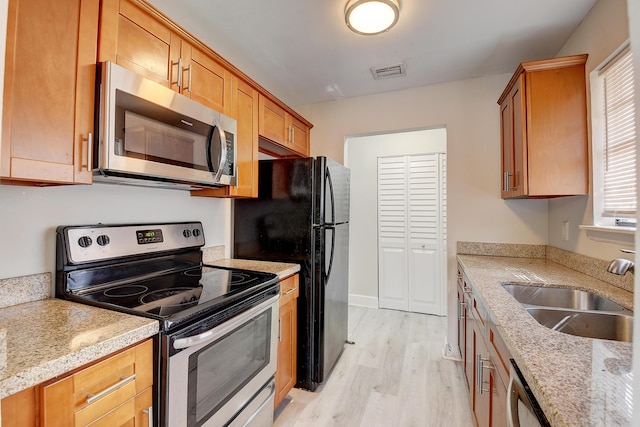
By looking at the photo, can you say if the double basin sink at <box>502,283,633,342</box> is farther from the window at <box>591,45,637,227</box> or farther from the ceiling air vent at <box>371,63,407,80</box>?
the ceiling air vent at <box>371,63,407,80</box>

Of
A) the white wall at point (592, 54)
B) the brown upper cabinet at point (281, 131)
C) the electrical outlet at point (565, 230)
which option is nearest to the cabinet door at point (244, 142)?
the brown upper cabinet at point (281, 131)

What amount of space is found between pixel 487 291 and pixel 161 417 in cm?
141

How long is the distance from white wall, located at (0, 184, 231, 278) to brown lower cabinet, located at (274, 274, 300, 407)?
0.86 m

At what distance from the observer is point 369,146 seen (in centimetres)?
395

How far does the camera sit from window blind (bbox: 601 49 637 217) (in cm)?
150

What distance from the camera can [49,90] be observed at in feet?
3.29

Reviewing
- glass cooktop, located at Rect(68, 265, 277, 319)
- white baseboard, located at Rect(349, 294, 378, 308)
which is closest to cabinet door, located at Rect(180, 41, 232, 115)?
glass cooktop, located at Rect(68, 265, 277, 319)

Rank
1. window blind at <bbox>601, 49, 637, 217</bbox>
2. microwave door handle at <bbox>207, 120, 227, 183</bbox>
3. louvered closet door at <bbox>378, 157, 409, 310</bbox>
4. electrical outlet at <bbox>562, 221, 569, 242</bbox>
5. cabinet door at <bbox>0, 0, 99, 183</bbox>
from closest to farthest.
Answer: cabinet door at <bbox>0, 0, 99, 183</bbox>, window blind at <bbox>601, 49, 637, 217</bbox>, microwave door handle at <bbox>207, 120, 227, 183</bbox>, electrical outlet at <bbox>562, 221, 569, 242</bbox>, louvered closet door at <bbox>378, 157, 409, 310</bbox>

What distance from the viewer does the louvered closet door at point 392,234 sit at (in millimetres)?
3781

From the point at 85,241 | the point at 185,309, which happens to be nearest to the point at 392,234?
the point at 185,309

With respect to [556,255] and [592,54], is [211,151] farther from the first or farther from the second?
[556,255]

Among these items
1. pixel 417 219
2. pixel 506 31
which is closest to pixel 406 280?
pixel 417 219

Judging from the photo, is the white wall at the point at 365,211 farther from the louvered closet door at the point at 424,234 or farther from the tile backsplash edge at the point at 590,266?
the tile backsplash edge at the point at 590,266

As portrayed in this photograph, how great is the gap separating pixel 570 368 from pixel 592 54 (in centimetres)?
→ 193
